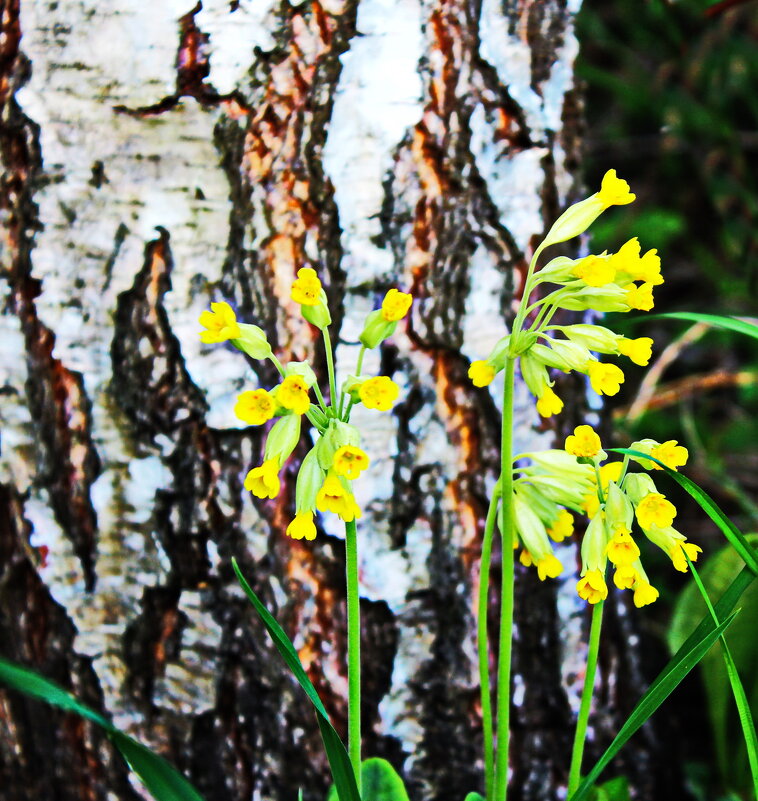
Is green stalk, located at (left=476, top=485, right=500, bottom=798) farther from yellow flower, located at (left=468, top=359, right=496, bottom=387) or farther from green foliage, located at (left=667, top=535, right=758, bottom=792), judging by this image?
green foliage, located at (left=667, top=535, right=758, bottom=792)

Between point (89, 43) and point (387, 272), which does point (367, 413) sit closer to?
point (387, 272)

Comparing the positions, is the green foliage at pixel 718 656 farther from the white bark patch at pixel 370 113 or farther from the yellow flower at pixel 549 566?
the white bark patch at pixel 370 113

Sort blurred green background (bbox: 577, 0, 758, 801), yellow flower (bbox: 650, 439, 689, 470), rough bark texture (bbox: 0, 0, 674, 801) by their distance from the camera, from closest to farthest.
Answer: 1. yellow flower (bbox: 650, 439, 689, 470)
2. rough bark texture (bbox: 0, 0, 674, 801)
3. blurred green background (bbox: 577, 0, 758, 801)

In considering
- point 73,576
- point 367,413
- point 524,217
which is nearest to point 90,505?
point 73,576

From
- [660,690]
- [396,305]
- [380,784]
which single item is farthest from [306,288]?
[380,784]

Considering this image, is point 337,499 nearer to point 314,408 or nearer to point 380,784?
point 314,408

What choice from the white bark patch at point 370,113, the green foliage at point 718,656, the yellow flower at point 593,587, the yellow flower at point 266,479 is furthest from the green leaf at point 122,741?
the green foliage at point 718,656

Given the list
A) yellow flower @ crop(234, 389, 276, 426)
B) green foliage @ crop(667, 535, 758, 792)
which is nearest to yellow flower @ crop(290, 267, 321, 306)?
yellow flower @ crop(234, 389, 276, 426)
